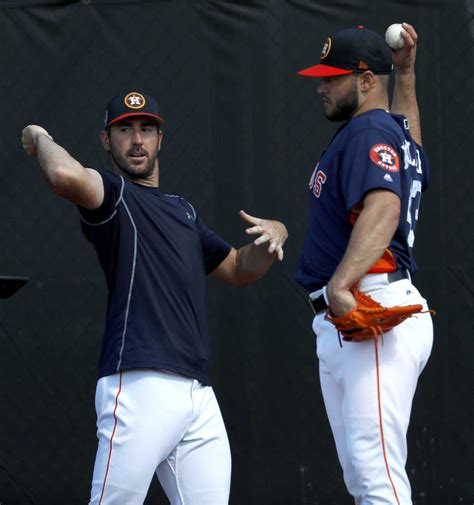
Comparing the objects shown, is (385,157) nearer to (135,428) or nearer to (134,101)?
(134,101)

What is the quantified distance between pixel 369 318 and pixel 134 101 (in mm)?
1168

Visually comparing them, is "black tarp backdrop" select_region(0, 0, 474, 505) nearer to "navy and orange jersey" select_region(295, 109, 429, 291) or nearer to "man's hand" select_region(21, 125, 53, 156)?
"navy and orange jersey" select_region(295, 109, 429, 291)

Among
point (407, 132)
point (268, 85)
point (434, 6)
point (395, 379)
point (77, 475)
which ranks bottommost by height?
point (77, 475)

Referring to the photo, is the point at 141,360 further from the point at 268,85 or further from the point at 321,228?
the point at 268,85

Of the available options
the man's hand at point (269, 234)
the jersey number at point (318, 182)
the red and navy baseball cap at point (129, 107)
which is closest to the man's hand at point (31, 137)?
the red and navy baseball cap at point (129, 107)

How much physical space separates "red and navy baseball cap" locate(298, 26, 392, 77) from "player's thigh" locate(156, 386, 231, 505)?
1.17m

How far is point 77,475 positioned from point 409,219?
2216 mm

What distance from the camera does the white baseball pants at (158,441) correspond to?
10.4ft

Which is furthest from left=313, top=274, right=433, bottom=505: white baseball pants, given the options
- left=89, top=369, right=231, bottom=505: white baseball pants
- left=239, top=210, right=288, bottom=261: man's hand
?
left=89, top=369, right=231, bottom=505: white baseball pants

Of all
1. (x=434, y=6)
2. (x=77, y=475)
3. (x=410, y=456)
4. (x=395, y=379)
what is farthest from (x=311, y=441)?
(x=434, y=6)

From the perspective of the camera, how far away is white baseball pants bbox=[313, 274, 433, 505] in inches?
126

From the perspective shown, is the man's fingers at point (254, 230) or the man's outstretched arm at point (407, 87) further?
the man's outstretched arm at point (407, 87)

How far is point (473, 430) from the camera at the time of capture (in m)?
4.63

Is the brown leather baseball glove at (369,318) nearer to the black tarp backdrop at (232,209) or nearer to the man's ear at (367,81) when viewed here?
the man's ear at (367,81)
